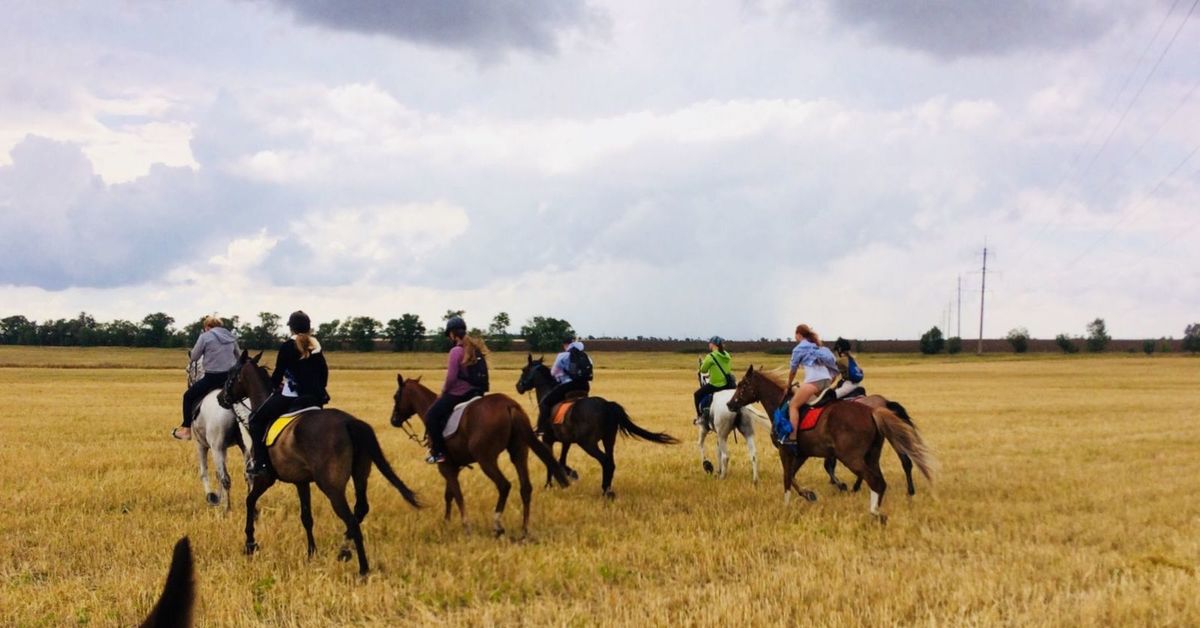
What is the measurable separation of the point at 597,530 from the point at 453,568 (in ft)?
7.36

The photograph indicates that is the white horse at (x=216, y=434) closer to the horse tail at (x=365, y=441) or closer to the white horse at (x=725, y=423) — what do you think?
the horse tail at (x=365, y=441)

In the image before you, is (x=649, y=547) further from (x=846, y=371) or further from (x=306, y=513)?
(x=846, y=371)

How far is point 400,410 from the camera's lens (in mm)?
12477

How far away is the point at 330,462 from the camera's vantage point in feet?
28.9

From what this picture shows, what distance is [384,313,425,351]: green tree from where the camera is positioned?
A: 112 metres

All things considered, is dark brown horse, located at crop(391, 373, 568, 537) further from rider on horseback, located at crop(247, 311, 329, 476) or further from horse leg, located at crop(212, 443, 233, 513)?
horse leg, located at crop(212, 443, 233, 513)

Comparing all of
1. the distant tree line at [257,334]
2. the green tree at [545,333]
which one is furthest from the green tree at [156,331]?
the green tree at [545,333]

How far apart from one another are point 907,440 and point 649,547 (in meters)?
4.14

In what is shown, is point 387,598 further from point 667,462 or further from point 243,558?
point 667,462

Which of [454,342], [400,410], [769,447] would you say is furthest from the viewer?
[769,447]

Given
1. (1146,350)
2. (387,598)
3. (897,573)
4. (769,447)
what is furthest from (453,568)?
(1146,350)

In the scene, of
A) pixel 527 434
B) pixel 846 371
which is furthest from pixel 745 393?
pixel 527 434

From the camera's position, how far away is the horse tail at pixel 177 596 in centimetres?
196

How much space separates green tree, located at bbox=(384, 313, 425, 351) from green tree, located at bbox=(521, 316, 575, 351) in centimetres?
1431
